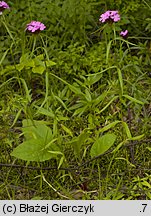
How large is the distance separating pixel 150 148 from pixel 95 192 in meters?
0.36

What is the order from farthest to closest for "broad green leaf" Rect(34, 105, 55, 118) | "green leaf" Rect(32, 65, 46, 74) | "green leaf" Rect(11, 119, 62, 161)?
"green leaf" Rect(32, 65, 46, 74)
"broad green leaf" Rect(34, 105, 55, 118)
"green leaf" Rect(11, 119, 62, 161)

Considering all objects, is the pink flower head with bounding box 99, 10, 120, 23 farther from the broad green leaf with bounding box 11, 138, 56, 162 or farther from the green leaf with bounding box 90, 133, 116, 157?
the broad green leaf with bounding box 11, 138, 56, 162

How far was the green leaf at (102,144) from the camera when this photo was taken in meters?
2.84

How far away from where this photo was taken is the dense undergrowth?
2824 millimetres

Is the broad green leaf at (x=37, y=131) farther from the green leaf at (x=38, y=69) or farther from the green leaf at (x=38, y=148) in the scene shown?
the green leaf at (x=38, y=69)

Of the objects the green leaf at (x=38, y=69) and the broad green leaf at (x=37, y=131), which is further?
the green leaf at (x=38, y=69)

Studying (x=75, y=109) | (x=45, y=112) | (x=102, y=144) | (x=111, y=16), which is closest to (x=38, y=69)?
(x=75, y=109)

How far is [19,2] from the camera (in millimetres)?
3822

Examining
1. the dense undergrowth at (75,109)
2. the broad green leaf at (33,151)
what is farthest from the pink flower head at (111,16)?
the broad green leaf at (33,151)

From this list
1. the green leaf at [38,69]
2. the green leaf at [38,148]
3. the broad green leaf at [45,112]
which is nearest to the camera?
the green leaf at [38,148]

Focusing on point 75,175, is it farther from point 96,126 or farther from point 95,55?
point 95,55

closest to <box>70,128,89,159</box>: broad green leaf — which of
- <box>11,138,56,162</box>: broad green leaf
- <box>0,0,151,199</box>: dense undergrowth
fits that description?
<box>0,0,151,199</box>: dense undergrowth

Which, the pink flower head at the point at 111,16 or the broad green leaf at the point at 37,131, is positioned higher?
the pink flower head at the point at 111,16

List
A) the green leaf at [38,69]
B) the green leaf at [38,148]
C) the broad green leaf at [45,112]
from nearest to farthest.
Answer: the green leaf at [38,148]
the broad green leaf at [45,112]
the green leaf at [38,69]
